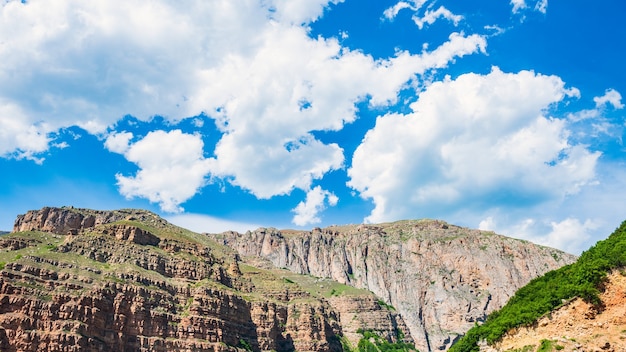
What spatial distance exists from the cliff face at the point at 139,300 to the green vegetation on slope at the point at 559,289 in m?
92.1

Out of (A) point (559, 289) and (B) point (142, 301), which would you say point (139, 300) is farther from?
(A) point (559, 289)

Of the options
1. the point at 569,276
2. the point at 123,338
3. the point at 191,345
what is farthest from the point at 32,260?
the point at 569,276

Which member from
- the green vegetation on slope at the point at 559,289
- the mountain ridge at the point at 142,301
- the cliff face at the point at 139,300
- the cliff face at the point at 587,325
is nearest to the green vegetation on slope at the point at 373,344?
the mountain ridge at the point at 142,301

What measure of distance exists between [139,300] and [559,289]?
360 ft

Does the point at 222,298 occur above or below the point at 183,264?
below

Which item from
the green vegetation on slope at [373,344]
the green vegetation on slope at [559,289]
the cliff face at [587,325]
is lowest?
the cliff face at [587,325]

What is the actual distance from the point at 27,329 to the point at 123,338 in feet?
70.5

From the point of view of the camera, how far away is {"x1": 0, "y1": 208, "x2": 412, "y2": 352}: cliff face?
360ft

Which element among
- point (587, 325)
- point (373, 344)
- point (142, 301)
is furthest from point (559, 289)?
point (373, 344)

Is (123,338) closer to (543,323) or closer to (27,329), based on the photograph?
(27,329)

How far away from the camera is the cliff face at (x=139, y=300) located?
360 feet

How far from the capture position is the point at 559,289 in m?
40.1

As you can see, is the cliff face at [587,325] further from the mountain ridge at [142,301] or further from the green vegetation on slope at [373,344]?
the green vegetation on slope at [373,344]

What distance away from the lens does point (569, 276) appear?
41875 millimetres
